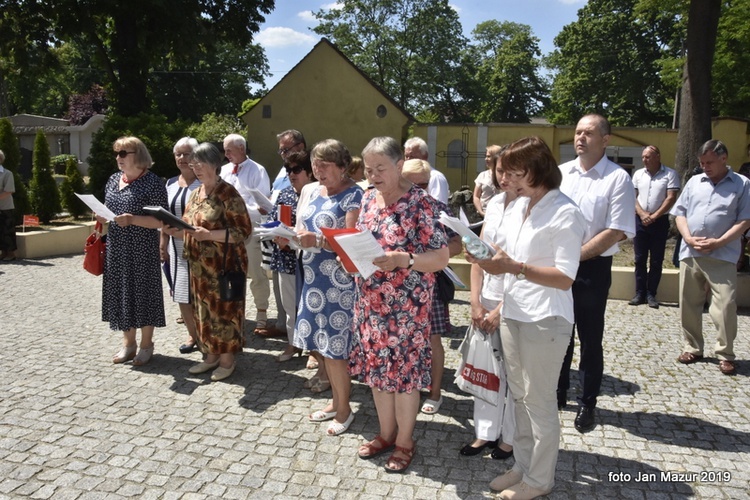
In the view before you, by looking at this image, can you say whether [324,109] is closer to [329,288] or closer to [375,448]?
[329,288]

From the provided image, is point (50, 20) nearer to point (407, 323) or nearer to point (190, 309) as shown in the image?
point (190, 309)

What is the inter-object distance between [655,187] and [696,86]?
468cm

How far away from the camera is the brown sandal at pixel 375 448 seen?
392 cm

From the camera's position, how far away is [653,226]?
26.6 ft

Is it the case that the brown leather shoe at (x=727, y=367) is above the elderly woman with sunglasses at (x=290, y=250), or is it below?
below

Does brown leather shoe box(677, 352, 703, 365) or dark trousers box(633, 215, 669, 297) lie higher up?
dark trousers box(633, 215, 669, 297)

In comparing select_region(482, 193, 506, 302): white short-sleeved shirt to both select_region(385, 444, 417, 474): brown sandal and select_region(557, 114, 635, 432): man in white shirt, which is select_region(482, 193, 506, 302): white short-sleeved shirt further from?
select_region(385, 444, 417, 474): brown sandal

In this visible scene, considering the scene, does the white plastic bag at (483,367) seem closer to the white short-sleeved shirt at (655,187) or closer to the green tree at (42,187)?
the white short-sleeved shirt at (655,187)

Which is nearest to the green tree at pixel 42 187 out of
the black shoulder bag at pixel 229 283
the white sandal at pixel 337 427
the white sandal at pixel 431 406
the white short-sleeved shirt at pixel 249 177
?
the white short-sleeved shirt at pixel 249 177

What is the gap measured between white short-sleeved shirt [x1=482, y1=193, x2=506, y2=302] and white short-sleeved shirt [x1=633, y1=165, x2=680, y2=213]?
510 cm

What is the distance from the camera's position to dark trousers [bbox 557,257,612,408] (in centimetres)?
423

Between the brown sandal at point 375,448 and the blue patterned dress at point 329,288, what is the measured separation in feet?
1.92

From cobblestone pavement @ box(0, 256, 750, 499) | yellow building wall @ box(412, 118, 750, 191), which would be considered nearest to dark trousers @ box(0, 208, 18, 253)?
cobblestone pavement @ box(0, 256, 750, 499)

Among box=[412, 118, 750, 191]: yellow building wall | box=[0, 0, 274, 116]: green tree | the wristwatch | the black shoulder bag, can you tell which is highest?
box=[0, 0, 274, 116]: green tree
